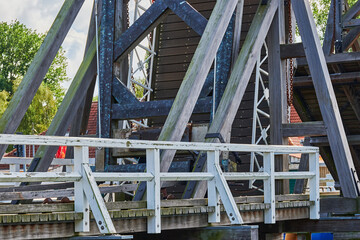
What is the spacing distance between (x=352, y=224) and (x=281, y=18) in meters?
3.66

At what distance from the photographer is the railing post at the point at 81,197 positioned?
323 inches

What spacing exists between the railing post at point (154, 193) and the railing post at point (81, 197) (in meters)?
1.06

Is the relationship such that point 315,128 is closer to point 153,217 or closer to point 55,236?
point 153,217

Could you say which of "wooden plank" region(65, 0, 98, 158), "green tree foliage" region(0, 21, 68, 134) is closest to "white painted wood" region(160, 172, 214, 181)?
"wooden plank" region(65, 0, 98, 158)

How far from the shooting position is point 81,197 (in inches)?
325

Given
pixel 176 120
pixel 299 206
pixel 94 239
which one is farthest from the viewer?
pixel 299 206

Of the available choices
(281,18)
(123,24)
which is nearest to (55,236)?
(123,24)

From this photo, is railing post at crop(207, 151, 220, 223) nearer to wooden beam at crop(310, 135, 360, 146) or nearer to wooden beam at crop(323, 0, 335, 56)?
wooden beam at crop(323, 0, 335, 56)

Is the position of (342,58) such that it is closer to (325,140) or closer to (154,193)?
(325,140)

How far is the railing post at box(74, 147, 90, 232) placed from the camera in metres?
8.20

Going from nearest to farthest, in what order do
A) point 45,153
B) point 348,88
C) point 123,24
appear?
point 45,153, point 123,24, point 348,88

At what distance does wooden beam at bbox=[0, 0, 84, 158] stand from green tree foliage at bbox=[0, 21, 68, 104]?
5360 cm


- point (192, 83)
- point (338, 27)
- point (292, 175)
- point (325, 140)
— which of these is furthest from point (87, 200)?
point (325, 140)

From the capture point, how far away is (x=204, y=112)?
13.2m
